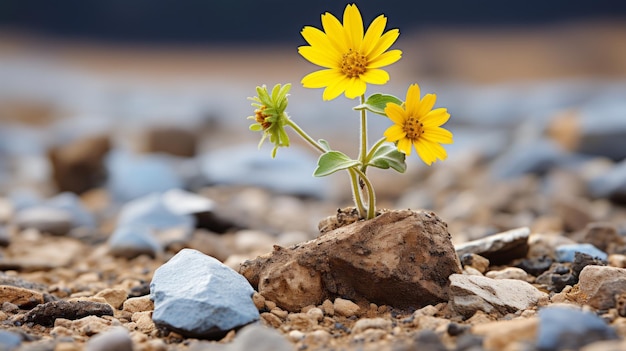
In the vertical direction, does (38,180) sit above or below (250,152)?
below

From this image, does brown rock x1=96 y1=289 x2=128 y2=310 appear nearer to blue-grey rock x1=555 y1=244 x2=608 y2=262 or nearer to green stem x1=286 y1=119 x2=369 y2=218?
green stem x1=286 y1=119 x2=369 y2=218

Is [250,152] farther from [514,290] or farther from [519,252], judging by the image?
[514,290]

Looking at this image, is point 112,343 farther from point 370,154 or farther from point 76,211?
point 76,211

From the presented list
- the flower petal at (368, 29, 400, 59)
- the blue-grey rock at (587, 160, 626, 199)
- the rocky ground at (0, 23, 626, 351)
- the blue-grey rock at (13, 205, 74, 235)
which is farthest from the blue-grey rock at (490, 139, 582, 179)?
the flower petal at (368, 29, 400, 59)

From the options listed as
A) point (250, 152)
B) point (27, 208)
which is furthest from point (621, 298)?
point (250, 152)

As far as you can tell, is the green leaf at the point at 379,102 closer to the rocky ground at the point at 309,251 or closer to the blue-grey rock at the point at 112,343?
the rocky ground at the point at 309,251

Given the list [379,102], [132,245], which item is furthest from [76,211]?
[379,102]

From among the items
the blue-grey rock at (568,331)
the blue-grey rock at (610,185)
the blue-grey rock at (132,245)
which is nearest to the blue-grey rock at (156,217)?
the blue-grey rock at (132,245)
